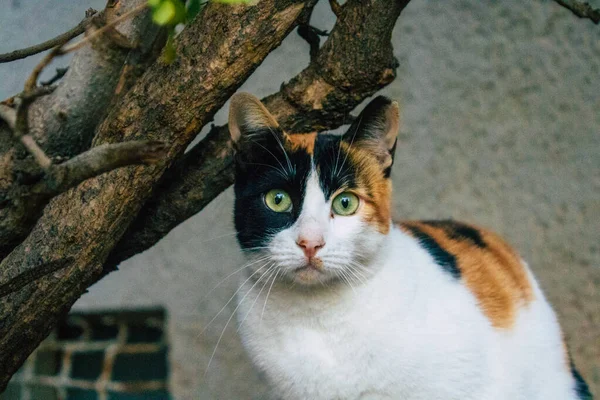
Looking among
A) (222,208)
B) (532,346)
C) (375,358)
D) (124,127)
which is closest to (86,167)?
(124,127)

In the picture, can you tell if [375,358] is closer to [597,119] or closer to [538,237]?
[538,237]

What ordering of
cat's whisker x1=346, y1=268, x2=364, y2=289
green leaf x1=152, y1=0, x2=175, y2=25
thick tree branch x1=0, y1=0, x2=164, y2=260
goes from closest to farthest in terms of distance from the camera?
1. green leaf x1=152, y1=0, x2=175, y2=25
2. thick tree branch x1=0, y1=0, x2=164, y2=260
3. cat's whisker x1=346, y1=268, x2=364, y2=289

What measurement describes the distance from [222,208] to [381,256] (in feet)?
3.26

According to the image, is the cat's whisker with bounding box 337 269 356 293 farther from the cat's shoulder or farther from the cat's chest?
the cat's shoulder

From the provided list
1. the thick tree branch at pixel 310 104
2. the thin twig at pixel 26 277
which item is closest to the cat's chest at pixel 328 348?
the thick tree branch at pixel 310 104

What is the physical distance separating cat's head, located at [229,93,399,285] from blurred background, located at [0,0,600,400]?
0.76 metres

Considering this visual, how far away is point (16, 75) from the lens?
5.84ft

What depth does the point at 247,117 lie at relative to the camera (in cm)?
149

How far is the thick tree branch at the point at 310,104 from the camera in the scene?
142 centimetres

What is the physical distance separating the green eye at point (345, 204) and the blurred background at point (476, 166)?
83 cm

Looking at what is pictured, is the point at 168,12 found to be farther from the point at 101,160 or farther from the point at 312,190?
the point at 312,190

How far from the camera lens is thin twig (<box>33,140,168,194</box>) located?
87 centimetres

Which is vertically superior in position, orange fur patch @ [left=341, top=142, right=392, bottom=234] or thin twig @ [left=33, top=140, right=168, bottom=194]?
thin twig @ [left=33, top=140, right=168, bottom=194]

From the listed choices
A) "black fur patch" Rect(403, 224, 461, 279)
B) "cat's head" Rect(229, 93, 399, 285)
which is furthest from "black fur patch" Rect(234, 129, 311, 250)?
"black fur patch" Rect(403, 224, 461, 279)
